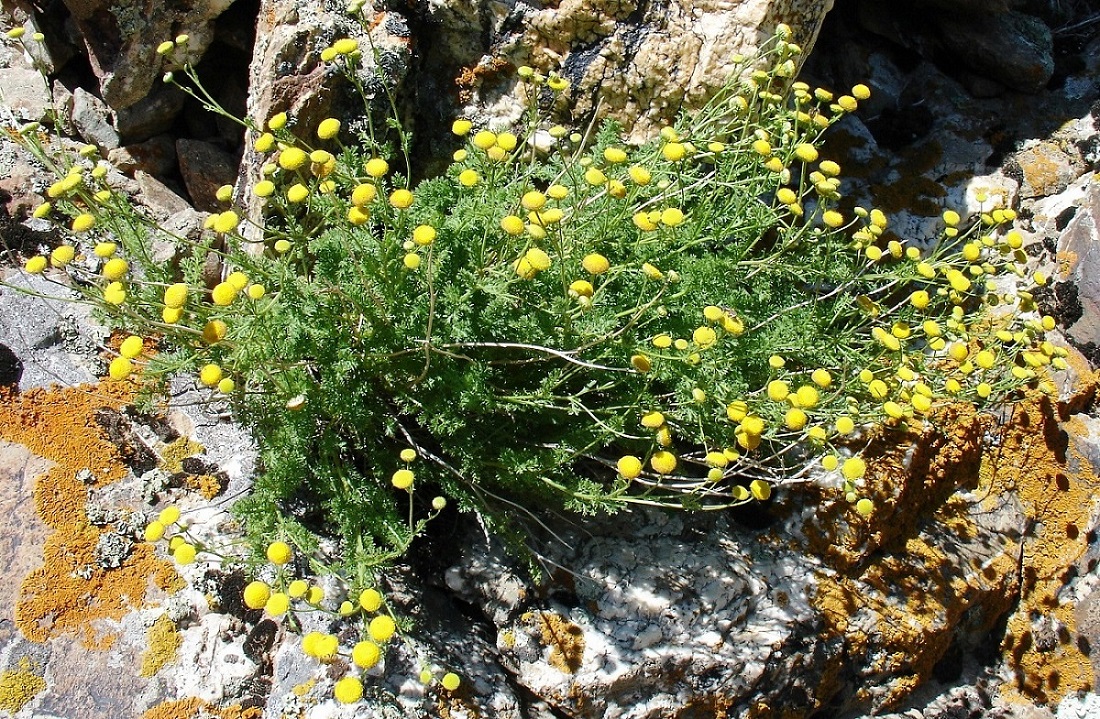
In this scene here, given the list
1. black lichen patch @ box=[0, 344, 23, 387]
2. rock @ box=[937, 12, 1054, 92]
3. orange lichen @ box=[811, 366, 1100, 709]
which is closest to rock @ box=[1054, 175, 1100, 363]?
orange lichen @ box=[811, 366, 1100, 709]

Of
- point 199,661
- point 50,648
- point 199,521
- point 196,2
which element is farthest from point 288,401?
point 196,2

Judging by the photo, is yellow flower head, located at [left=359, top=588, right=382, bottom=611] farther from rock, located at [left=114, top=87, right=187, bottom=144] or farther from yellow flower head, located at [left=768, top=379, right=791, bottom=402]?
rock, located at [left=114, top=87, right=187, bottom=144]

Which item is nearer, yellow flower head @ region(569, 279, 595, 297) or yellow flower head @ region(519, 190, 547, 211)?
yellow flower head @ region(519, 190, 547, 211)

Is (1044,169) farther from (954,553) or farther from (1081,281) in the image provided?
(954,553)

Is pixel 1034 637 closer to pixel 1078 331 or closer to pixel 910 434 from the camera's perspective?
pixel 910 434

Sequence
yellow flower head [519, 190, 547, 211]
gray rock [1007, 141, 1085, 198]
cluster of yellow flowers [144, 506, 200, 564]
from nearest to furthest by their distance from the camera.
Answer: cluster of yellow flowers [144, 506, 200, 564] < yellow flower head [519, 190, 547, 211] < gray rock [1007, 141, 1085, 198]

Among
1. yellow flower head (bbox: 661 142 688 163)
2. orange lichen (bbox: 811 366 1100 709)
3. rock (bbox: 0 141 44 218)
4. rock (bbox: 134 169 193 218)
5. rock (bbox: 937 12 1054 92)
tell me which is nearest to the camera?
A: yellow flower head (bbox: 661 142 688 163)
